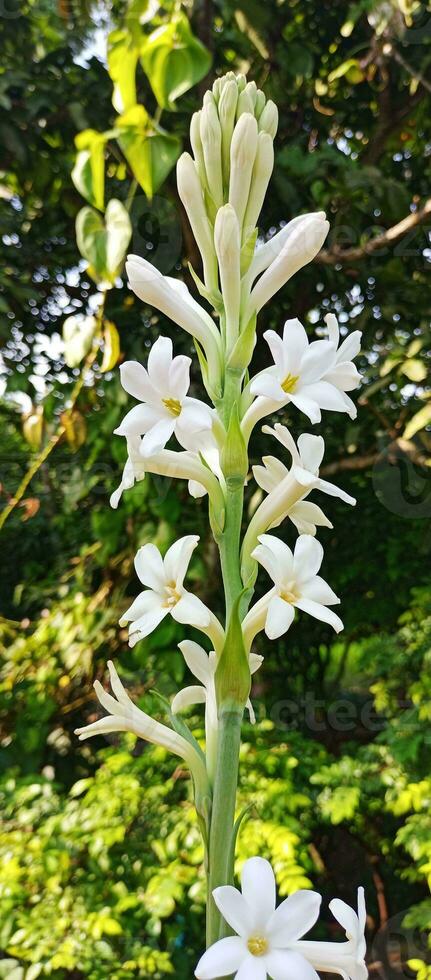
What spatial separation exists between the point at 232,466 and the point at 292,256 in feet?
0.72

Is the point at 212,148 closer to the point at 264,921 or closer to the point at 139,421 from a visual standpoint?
the point at 139,421

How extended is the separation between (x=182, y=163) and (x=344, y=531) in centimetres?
175

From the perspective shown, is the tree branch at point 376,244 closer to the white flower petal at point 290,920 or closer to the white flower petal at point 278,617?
the white flower petal at point 278,617

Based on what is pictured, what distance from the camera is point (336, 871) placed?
2582 millimetres

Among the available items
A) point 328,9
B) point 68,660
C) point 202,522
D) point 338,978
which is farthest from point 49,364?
point 338,978

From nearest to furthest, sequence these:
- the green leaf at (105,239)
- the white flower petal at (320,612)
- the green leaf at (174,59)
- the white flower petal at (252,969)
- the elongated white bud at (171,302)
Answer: the white flower petal at (252,969) < the white flower petal at (320,612) < the elongated white bud at (171,302) < the green leaf at (174,59) < the green leaf at (105,239)

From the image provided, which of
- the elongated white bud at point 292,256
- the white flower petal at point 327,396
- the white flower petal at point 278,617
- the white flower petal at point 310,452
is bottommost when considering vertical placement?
the white flower petal at point 278,617

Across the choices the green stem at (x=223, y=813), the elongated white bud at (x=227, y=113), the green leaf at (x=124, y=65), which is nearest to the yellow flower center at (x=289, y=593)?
the green stem at (x=223, y=813)

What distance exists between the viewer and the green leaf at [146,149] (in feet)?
4.71

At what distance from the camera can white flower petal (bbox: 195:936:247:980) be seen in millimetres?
457

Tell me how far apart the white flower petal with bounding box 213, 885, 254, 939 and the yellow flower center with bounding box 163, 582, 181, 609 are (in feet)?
0.73

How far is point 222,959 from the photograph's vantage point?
0.46 m

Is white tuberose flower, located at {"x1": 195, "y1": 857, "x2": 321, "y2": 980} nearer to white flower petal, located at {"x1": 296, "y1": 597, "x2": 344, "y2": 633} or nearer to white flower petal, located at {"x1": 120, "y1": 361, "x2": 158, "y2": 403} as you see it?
white flower petal, located at {"x1": 296, "y1": 597, "x2": 344, "y2": 633}

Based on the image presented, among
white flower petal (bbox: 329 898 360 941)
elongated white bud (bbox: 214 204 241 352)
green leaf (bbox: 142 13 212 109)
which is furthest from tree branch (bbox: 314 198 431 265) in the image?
white flower petal (bbox: 329 898 360 941)
